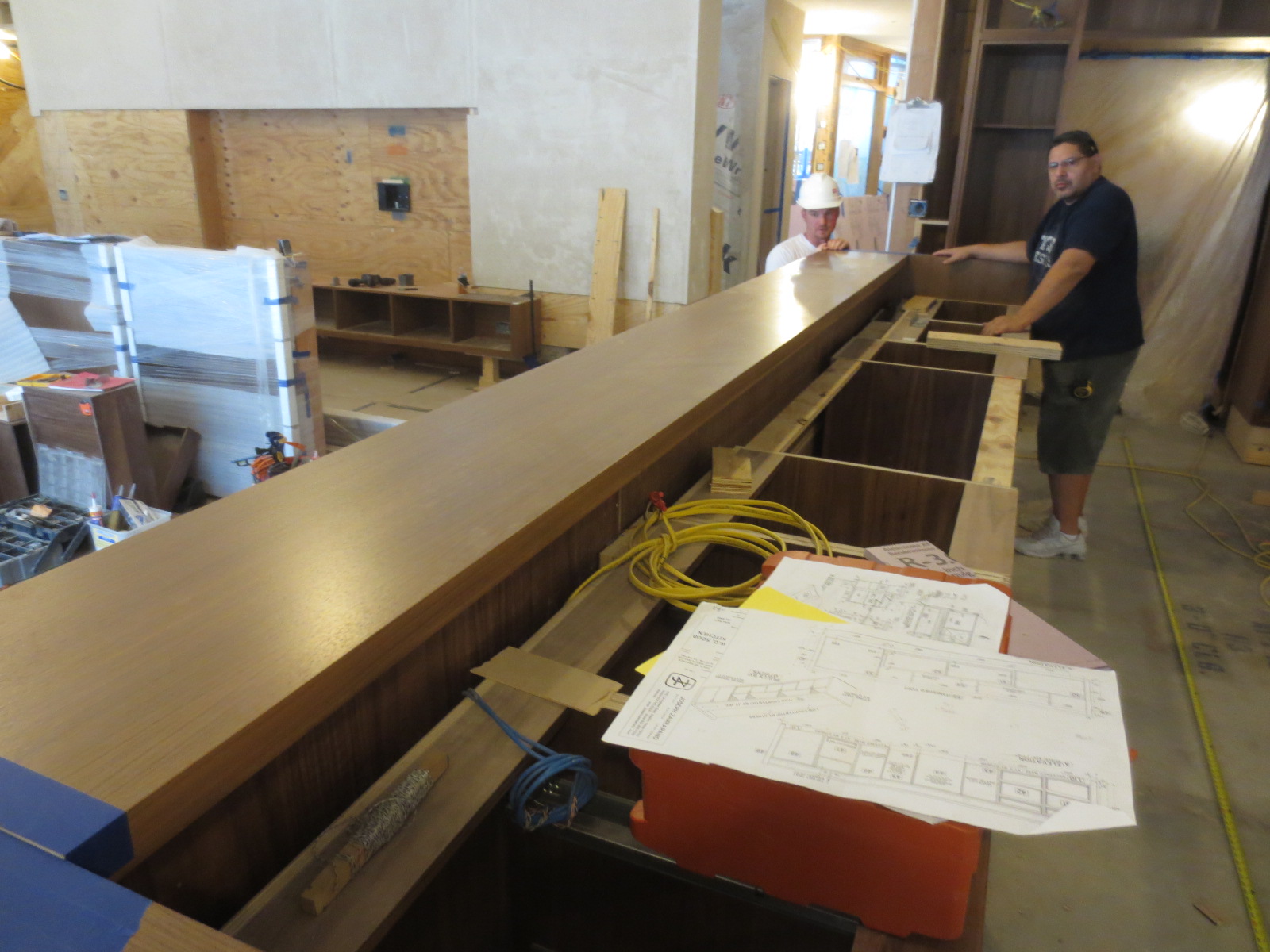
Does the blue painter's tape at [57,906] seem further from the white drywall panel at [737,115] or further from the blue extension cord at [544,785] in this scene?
the white drywall panel at [737,115]

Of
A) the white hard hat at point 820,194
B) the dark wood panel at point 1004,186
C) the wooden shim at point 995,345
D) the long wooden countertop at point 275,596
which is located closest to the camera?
the long wooden countertop at point 275,596

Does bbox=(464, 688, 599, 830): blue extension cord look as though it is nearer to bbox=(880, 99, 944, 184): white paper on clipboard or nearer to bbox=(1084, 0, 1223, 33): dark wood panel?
bbox=(880, 99, 944, 184): white paper on clipboard

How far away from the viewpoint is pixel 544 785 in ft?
2.98

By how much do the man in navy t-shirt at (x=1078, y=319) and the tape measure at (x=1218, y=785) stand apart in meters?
0.45

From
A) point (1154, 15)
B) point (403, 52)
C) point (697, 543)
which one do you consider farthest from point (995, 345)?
point (403, 52)

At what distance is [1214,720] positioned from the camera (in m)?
2.43

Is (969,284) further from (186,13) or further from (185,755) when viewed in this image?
(186,13)

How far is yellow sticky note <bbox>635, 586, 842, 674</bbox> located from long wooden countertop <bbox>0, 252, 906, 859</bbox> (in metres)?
0.27

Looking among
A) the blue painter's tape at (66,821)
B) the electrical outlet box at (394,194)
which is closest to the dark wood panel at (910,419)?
the blue painter's tape at (66,821)

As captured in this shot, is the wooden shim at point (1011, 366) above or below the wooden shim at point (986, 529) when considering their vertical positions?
above

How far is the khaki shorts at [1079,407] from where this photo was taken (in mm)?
3207

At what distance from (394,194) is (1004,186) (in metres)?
4.39

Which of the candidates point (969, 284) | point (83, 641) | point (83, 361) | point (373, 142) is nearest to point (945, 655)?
point (83, 641)

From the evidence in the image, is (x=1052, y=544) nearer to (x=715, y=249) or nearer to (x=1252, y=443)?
(x=1252, y=443)
